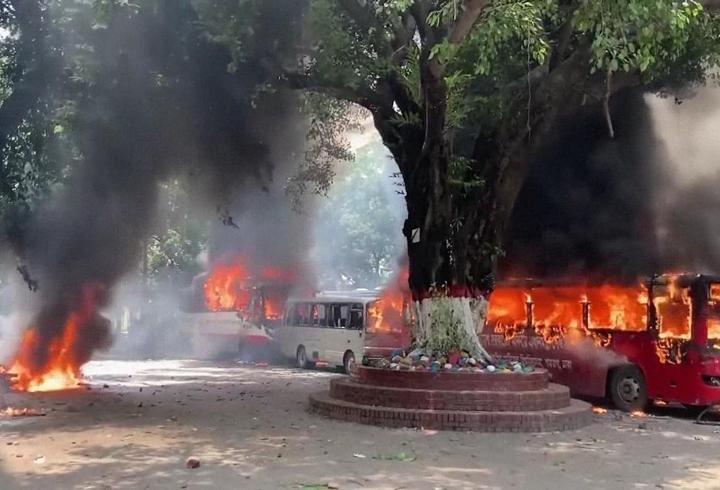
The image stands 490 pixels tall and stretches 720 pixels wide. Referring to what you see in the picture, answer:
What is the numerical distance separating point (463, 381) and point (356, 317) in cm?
1020

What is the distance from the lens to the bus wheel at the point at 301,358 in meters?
22.5

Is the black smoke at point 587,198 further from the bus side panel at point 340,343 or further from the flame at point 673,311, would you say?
the bus side panel at point 340,343

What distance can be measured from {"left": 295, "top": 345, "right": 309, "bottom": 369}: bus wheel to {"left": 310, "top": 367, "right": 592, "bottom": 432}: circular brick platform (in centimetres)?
1172

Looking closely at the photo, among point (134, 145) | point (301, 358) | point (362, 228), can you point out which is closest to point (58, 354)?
point (134, 145)

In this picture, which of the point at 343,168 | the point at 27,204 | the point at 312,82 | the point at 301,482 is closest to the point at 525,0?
the point at 312,82

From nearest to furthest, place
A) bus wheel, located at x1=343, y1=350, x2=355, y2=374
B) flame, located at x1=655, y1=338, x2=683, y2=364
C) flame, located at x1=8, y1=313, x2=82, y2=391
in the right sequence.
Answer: flame, located at x1=655, y1=338, x2=683, y2=364
flame, located at x1=8, y1=313, x2=82, y2=391
bus wheel, located at x1=343, y1=350, x2=355, y2=374

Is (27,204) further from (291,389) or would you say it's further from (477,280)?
(477,280)

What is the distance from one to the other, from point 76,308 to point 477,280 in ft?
29.8

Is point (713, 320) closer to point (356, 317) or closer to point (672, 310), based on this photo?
point (672, 310)

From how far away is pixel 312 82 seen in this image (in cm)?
1205

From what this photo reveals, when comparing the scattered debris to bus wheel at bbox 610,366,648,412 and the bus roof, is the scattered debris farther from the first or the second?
the bus roof

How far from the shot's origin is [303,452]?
7949mm

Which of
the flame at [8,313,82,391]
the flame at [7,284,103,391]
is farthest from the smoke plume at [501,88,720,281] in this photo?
the flame at [8,313,82,391]

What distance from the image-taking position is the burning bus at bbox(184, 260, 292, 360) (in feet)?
84.9
